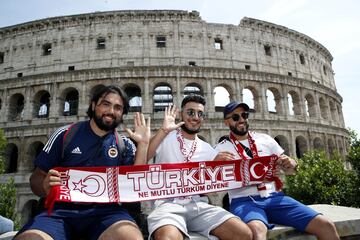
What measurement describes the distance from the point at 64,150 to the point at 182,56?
20.1 meters

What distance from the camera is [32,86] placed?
73.4 feet

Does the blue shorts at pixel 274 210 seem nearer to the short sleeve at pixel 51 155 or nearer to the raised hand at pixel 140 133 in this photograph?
the raised hand at pixel 140 133

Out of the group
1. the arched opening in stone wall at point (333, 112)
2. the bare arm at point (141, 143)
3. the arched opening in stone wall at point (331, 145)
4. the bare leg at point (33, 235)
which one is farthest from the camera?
the arched opening in stone wall at point (333, 112)

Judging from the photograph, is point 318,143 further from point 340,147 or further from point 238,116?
point 238,116

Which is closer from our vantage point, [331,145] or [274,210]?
[274,210]

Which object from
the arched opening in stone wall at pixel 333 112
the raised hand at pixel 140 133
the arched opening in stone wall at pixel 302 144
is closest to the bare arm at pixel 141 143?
the raised hand at pixel 140 133

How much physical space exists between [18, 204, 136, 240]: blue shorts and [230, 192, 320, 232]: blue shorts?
1598 millimetres

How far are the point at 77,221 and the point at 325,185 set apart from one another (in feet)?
53.4

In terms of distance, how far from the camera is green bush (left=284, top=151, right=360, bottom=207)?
594 inches

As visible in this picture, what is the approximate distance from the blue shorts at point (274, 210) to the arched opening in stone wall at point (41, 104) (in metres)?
22.7

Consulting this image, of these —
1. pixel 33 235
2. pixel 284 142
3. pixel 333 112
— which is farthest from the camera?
pixel 333 112

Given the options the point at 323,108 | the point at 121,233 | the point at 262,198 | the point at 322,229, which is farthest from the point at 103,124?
the point at 323,108

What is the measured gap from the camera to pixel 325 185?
15773mm

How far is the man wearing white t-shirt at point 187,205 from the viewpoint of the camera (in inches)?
123
